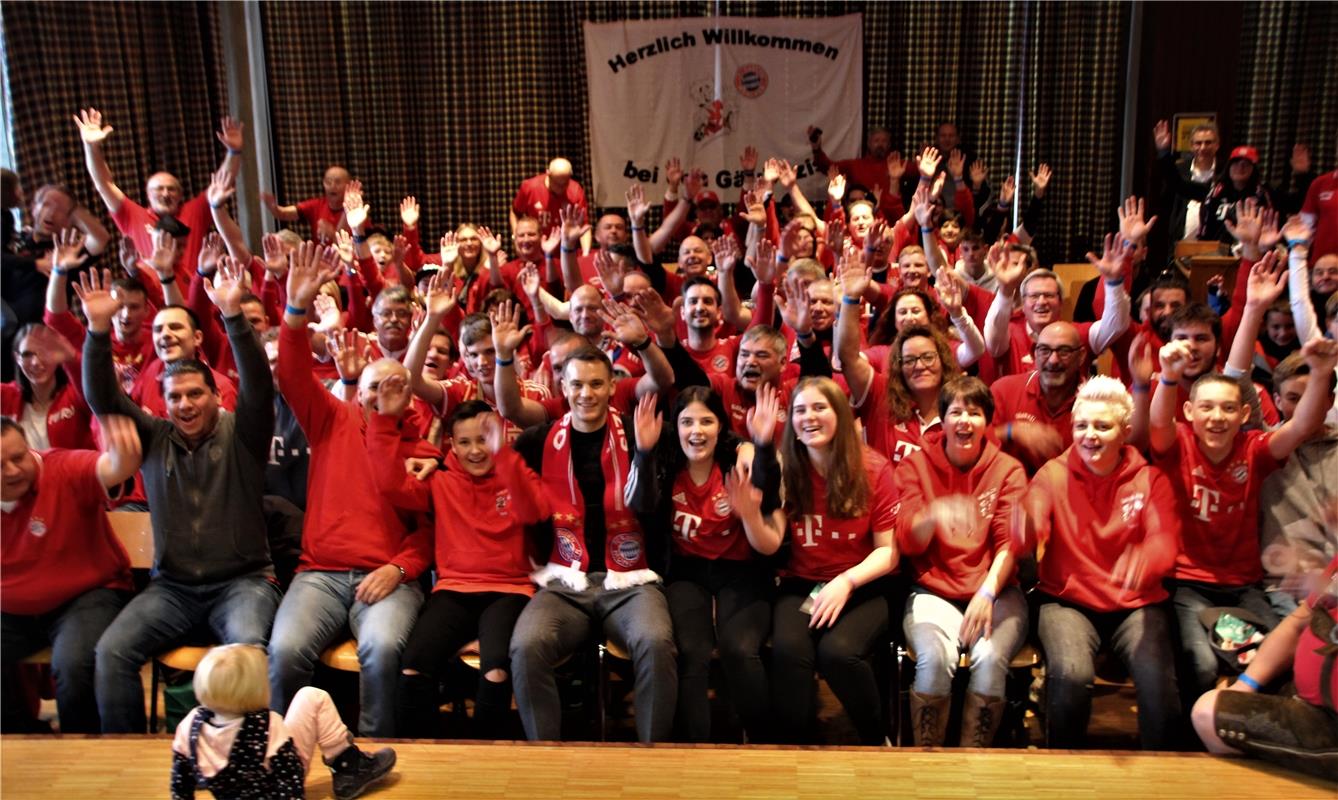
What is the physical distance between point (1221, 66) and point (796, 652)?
241 inches

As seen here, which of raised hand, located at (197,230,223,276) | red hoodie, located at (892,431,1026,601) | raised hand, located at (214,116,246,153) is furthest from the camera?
raised hand, located at (214,116,246,153)

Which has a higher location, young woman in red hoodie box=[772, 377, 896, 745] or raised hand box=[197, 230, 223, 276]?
raised hand box=[197, 230, 223, 276]

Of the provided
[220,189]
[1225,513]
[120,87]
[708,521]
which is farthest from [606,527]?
[120,87]

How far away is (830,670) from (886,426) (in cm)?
93

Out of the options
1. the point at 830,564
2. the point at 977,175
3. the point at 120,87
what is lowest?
the point at 830,564

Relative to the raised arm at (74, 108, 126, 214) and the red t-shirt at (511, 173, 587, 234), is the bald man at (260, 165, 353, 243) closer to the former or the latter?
the red t-shirt at (511, 173, 587, 234)

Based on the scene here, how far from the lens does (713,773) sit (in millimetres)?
2594

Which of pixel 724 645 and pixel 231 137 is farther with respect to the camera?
pixel 231 137

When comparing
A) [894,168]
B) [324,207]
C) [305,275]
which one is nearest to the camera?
[305,275]

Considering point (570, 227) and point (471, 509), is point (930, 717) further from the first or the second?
point (570, 227)

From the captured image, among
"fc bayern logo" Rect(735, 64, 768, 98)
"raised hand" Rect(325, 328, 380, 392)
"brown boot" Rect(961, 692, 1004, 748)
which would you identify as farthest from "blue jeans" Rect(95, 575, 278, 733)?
"fc bayern logo" Rect(735, 64, 768, 98)

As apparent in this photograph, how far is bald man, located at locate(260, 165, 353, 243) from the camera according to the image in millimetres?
7152

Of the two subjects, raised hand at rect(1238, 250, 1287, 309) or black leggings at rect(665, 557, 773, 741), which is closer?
black leggings at rect(665, 557, 773, 741)

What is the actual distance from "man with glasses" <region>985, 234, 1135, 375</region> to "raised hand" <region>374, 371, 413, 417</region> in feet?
6.94
